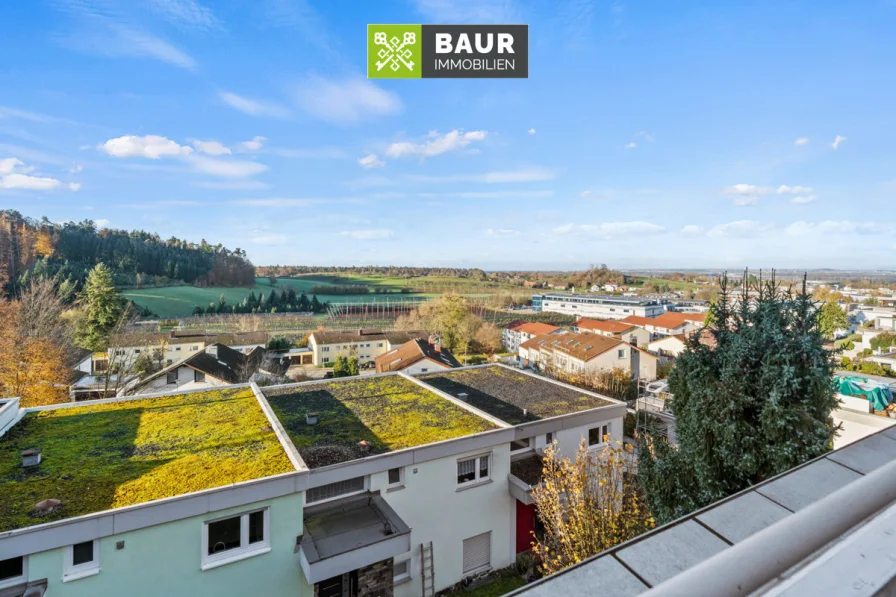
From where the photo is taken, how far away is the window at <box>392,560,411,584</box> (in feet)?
26.9

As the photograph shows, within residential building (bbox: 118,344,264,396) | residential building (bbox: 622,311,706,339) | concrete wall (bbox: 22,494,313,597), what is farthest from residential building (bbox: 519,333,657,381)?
concrete wall (bbox: 22,494,313,597)

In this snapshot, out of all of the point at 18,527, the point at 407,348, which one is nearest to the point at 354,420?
the point at 18,527

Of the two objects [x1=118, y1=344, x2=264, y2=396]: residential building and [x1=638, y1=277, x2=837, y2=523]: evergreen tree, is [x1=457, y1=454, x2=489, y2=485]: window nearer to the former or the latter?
[x1=638, y1=277, x2=837, y2=523]: evergreen tree

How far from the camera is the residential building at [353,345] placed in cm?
3459

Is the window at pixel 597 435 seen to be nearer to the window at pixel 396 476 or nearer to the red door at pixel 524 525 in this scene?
the red door at pixel 524 525

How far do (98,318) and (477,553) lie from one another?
113 ft

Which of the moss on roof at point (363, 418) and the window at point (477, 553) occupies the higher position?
the moss on roof at point (363, 418)

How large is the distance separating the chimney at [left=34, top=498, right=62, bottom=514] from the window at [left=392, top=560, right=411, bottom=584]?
17.6ft

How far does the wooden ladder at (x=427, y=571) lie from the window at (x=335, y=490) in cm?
182

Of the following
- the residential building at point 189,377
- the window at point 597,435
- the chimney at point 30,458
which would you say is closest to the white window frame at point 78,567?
the chimney at point 30,458

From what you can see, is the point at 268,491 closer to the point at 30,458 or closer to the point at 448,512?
the point at 448,512

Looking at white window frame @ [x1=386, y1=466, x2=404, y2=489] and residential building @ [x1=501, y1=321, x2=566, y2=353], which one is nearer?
white window frame @ [x1=386, y1=466, x2=404, y2=489]

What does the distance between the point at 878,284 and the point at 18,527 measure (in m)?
125

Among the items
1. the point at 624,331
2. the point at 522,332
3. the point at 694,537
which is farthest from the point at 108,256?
the point at 694,537
